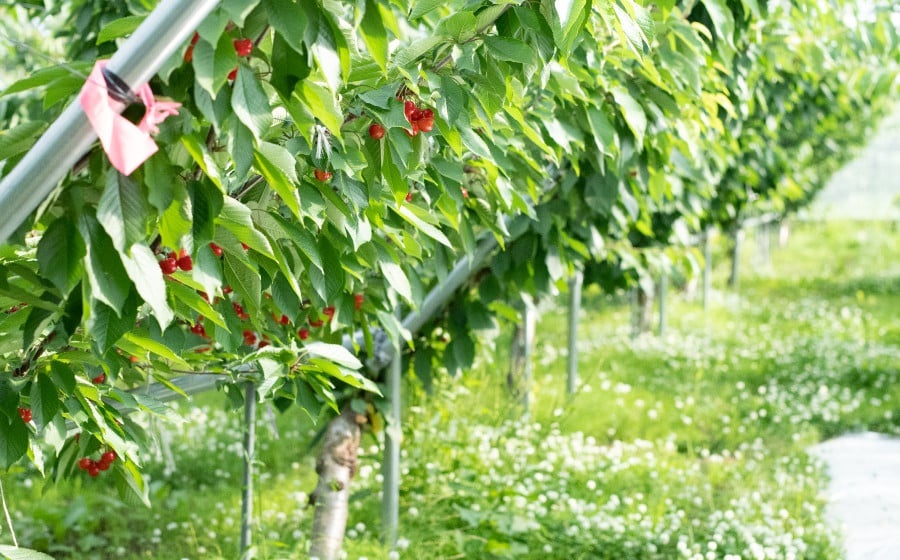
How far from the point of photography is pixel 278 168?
1.33 m

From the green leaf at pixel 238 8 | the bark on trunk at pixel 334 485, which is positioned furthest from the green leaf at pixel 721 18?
the bark on trunk at pixel 334 485

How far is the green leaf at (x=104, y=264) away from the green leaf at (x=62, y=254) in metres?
0.02

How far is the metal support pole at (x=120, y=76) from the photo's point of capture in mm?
1135

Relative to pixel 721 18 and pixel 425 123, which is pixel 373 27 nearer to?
pixel 425 123

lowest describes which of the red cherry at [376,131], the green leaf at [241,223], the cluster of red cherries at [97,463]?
the cluster of red cherries at [97,463]

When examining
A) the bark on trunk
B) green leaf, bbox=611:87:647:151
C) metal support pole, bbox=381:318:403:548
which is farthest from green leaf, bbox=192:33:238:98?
metal support pole, bbox=381:318:403:548

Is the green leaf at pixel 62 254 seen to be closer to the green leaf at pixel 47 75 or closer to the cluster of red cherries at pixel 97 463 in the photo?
the green leaf at pixel 47 75

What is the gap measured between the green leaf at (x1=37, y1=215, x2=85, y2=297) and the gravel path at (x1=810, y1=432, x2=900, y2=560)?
3.37 meters

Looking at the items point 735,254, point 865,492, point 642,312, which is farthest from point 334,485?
point 735,254

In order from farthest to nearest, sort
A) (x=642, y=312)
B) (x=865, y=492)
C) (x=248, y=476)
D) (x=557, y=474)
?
(x=642, y=312)
(x=865, y=492)
(x=557, y=474)
(x=248, y=476)

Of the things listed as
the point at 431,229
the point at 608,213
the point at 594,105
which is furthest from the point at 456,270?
the point at 431,229

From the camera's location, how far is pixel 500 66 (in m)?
1.56

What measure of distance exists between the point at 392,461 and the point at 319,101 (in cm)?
244

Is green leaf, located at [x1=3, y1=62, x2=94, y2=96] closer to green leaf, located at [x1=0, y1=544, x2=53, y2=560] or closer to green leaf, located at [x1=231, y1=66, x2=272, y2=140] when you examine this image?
green leaf, located at [x1=231, y1=66, x2=272, y2=140]
